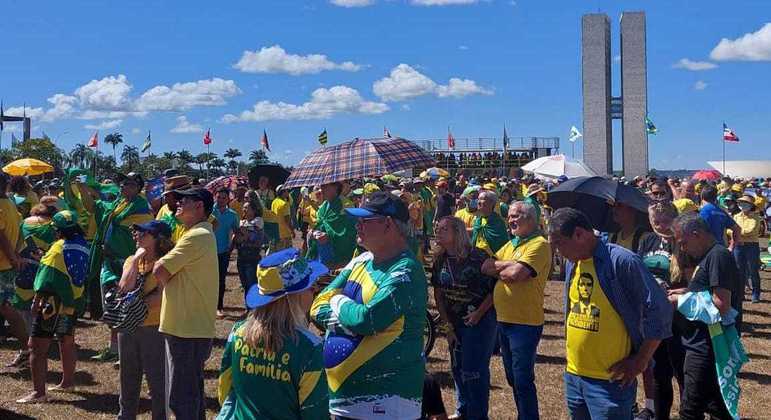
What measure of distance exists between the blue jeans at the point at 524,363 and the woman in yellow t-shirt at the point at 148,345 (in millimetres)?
2550

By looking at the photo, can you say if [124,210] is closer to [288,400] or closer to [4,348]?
[4,348]

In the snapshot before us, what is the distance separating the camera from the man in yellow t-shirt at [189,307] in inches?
179

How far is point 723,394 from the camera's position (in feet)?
14.8

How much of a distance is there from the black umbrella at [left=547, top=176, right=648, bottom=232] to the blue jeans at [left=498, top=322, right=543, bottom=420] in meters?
1.24

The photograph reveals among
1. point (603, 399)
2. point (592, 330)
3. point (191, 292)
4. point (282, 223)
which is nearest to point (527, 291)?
point (592, 330)

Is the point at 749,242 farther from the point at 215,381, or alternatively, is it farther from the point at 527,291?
the point at 215,381

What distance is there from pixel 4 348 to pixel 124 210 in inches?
113

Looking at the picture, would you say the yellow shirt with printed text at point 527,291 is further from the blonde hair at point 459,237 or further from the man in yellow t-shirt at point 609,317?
the man in yellow t-shirt at point 609,317

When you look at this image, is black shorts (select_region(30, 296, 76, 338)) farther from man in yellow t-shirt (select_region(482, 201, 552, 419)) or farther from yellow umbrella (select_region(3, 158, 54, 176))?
yellow umbrella (select_region(3, 158, 54, 176))

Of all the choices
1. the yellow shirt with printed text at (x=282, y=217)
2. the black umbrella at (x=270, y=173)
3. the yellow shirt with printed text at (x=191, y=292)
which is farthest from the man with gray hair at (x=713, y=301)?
the black umbrella at (x=270, y=173)

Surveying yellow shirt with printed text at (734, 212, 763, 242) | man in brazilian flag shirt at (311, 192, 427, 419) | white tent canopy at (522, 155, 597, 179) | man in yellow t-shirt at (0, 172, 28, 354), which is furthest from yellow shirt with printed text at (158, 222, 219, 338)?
white tent canopy at (522, 155, 597, 179)

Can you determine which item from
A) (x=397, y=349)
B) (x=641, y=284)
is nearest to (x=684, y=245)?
(x=641, y=284)

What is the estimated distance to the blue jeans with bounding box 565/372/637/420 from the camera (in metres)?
3.79

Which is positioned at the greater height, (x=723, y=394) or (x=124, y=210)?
(x=124, y=210)
